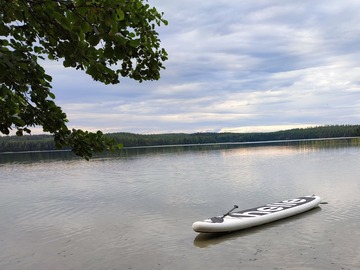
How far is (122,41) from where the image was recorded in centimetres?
272

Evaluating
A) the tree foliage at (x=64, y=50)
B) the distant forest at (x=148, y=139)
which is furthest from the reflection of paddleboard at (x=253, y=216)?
the distant forest at (x=148, y=139)

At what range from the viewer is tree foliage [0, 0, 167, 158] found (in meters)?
2.72

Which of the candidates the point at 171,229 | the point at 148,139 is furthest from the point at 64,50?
the point at 148,139

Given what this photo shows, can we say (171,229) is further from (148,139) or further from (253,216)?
(148,139)

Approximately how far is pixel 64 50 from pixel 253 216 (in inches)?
684

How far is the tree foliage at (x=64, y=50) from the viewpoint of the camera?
8.91 feet

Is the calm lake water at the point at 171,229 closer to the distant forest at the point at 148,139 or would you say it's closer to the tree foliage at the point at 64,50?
the tree foliage at the point at 64,50

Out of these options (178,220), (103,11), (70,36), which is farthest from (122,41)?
(178,220)

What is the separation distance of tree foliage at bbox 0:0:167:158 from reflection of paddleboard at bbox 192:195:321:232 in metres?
12.8

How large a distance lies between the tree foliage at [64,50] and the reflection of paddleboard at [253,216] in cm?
1280

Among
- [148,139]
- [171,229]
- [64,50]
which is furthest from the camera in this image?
[148,139]

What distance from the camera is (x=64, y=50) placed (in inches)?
132

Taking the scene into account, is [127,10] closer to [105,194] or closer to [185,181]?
[105,194]

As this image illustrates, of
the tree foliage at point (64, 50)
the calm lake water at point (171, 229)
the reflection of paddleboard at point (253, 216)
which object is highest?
the tree foliage at point (64, 50)
